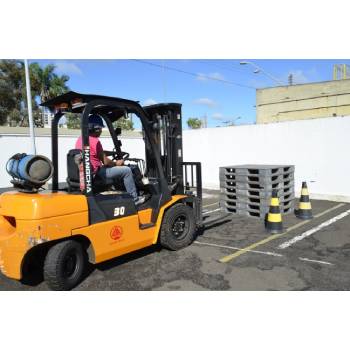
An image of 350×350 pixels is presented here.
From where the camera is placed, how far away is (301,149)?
1059 cm

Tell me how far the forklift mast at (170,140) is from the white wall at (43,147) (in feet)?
34.4

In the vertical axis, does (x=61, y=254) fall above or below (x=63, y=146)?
below

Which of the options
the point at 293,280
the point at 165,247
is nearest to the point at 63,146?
the point at 165,247

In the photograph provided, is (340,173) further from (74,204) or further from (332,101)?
(332,101)

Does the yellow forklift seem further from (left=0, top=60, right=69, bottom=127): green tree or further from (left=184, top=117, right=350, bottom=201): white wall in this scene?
(left=0, top=60, right=69, bottom=127): green tree

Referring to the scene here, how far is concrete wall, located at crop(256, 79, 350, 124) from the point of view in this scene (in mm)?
27516

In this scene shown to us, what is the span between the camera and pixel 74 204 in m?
4.13

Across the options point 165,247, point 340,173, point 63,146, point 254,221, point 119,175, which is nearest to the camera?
point 119,175

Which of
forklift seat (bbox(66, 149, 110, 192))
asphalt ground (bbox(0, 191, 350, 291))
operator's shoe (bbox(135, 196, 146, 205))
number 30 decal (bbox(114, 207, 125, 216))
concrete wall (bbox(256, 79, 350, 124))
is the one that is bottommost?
asphalt ground (bbox(0, 191, 350, 291))

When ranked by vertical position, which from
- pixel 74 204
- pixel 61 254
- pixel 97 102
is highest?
pixel 97 102

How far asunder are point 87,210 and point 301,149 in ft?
27.2

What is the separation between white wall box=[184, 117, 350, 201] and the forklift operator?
7106 millimetres

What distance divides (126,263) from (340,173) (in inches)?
296

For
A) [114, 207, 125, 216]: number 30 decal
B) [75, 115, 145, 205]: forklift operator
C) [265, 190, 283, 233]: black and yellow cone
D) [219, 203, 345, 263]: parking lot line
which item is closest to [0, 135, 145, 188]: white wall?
[75, 115, 145, 205]: forklift operator
